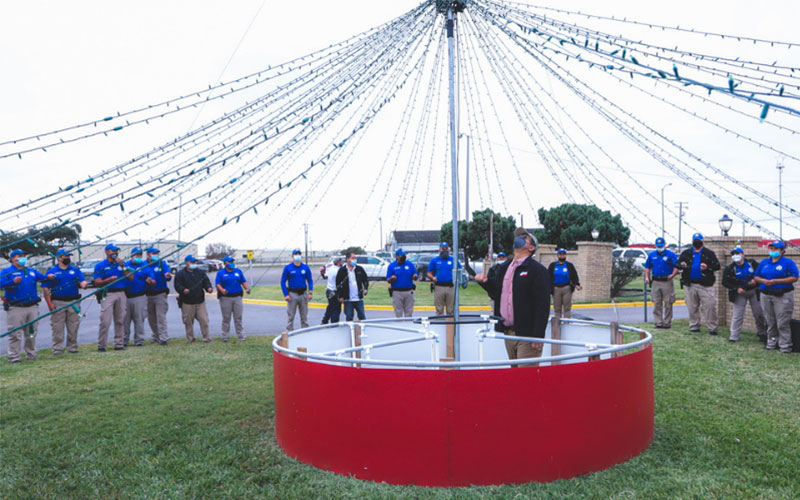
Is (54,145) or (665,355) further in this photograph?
(665,355)

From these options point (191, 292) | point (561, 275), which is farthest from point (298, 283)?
point (561, 275)

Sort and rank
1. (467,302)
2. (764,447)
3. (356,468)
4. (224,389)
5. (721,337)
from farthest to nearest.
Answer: (467,302), (721,337), (224,389), (764,447), (356,468)

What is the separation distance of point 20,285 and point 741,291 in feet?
39.7

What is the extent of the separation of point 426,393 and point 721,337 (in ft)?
27.4

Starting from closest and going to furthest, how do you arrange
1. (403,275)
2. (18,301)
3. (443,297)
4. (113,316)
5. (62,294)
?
1. (18,301)
2. (62,294)
3. (113,316)
4. (443,297)
5. (403,275)

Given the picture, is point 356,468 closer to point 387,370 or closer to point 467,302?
point 387,370

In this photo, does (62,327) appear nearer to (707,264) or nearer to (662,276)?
(662,276)

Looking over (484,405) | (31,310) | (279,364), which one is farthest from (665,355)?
(31,310)

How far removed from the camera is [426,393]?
3.89 metres

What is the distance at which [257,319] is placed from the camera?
594 inches

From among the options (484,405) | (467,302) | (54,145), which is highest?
(54,145)

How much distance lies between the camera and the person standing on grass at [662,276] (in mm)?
10812

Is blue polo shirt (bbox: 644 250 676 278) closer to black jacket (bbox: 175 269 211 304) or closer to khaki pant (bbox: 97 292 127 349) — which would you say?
black jacket (bbox: 175 269 211 304)

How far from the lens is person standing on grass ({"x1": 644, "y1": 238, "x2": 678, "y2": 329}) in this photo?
10812 millimetres
